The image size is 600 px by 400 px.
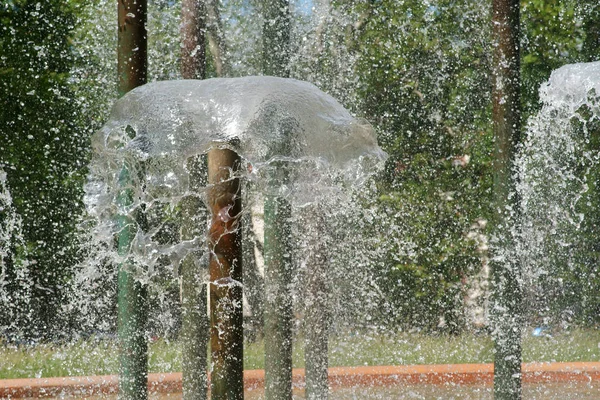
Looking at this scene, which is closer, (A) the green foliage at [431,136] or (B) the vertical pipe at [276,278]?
(B) the vertical pipe at [276,278]

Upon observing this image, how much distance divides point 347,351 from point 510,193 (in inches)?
159

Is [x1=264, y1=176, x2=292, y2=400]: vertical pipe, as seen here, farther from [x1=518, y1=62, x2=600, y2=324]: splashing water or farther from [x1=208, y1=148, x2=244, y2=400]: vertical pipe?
[x1=518, y1=62, x2=600, y2=324]: splashing water

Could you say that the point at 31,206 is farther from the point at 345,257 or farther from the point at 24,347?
the point at 345,257

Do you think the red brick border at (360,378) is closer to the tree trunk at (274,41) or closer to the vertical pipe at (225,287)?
the tree trunk at (274,41)

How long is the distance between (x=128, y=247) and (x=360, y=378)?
273 cm

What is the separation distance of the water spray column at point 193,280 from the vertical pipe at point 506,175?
1485 millimetres

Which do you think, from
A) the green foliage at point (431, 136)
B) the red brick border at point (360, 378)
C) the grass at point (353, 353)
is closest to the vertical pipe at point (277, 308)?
the red brick border at point (360, 378)

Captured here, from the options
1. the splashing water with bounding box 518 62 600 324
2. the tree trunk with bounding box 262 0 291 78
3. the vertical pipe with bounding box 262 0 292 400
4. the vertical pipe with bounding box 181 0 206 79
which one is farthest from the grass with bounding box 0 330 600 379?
the tree trunk with bounding box 262 0 291 78

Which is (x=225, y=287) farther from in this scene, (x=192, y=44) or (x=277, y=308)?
(x=192, y=44)

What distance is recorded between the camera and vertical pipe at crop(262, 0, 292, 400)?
15.8 ft

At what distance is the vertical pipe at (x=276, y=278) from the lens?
4824mm

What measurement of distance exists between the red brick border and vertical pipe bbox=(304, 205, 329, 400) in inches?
19.0

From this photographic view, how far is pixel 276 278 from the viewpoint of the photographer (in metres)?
4.91

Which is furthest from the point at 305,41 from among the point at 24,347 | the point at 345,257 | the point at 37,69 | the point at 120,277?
the point at 120,277
